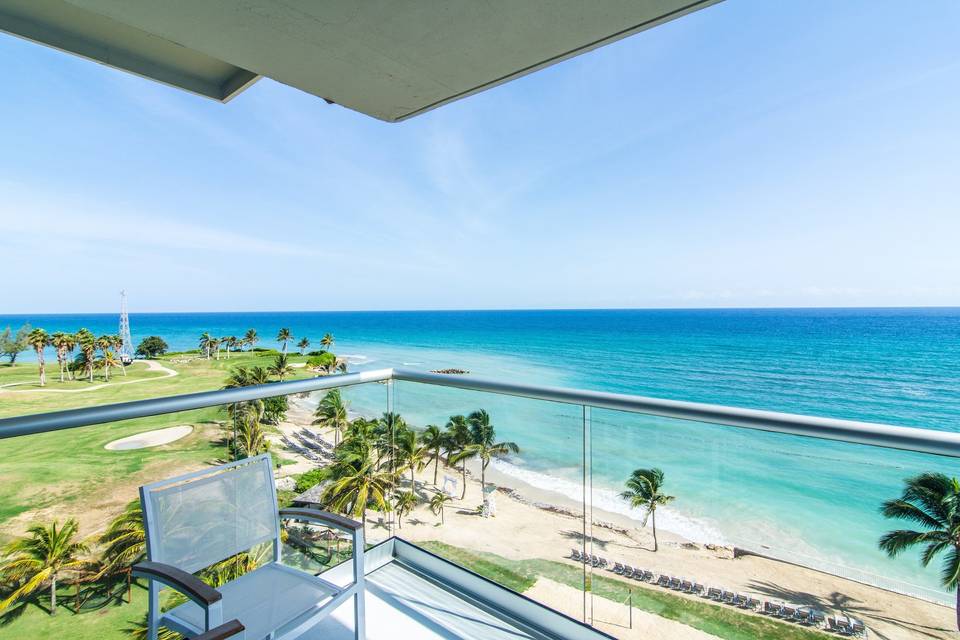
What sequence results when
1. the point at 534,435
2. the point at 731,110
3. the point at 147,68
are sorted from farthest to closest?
the point at 731,110 < the point at 534,435 < the point at 147,68

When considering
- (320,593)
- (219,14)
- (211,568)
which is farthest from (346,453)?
(219,14)

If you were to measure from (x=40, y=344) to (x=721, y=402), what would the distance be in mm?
43424

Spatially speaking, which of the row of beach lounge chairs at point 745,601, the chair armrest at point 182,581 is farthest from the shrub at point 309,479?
the row of beach lounge chairs at point 745,601

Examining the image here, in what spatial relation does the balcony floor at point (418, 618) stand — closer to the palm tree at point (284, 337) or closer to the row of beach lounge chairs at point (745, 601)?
the row of beach lounge chairs at point (745, 601)

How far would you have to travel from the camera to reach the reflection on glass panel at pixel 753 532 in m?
1.19

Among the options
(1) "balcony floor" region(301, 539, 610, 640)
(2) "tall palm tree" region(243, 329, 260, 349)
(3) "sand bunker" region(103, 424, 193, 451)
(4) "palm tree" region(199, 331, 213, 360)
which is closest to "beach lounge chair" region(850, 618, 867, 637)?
(1) "balcony floor" region(301, 539, 610, 640)

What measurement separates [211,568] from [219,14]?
190cm

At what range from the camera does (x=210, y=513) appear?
4.79 ft

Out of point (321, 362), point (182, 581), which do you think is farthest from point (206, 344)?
point (182, 581)

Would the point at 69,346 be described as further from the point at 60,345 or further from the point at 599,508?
the point at 599,508

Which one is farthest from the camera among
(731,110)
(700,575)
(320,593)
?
(731,110)

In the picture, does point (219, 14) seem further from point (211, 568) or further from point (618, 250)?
point (618, 250)

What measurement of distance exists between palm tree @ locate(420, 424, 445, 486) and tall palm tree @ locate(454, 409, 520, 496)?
0.46 feet

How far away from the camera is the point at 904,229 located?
2602cm
